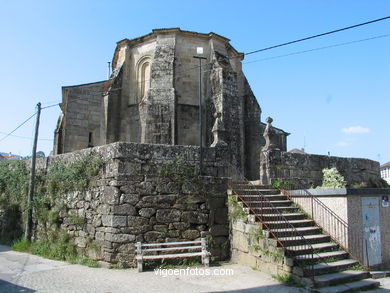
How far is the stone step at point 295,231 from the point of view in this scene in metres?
7.61

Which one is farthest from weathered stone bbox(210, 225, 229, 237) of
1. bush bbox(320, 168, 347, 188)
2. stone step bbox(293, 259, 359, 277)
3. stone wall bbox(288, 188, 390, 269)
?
bush bbox(320, 168, 347, 188)

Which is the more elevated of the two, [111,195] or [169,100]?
[169,100]

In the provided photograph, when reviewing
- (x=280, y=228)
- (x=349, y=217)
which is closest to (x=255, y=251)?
(x=280, y=228)

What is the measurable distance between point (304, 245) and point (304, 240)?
198mm

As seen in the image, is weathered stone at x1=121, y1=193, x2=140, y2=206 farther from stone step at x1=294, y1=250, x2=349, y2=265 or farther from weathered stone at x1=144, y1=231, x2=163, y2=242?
stone step at x1=294, y1=250, x2=349, y2=265

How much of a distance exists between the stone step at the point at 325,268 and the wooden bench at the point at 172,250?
247 cm

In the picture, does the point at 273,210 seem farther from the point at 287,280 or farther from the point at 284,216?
the point at 287,280

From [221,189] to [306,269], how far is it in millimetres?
3299

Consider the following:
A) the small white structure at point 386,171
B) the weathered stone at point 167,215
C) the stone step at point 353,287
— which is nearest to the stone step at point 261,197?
the weathered stone at point 167,215

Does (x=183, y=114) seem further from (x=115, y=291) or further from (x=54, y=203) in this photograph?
(x=115, y=291)

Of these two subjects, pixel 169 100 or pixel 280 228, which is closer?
pixel 280 228

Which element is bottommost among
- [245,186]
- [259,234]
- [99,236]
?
[99,236]

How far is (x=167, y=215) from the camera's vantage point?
27.7 ft

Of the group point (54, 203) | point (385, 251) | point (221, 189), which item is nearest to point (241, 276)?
point (221, 189)
